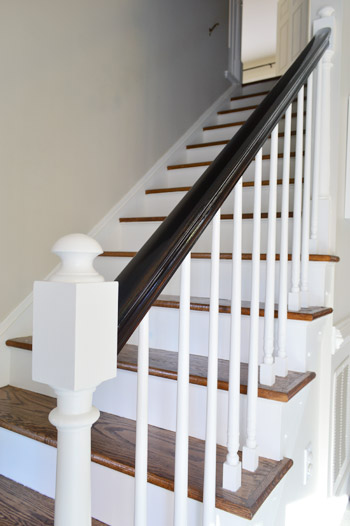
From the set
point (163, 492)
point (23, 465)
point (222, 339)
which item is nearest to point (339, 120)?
point (222, 339)

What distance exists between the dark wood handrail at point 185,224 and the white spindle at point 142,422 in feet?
0.19

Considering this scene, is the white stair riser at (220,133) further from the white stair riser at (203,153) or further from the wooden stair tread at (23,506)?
the wooden stair tread at (23,506)

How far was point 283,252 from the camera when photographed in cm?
125

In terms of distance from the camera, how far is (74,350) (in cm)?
55

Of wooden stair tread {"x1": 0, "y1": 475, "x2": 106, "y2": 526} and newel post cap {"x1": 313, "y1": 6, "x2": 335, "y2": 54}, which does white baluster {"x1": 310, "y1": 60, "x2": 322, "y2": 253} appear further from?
wooden stair tread {"x1": 0, "y1": 475, "x2": 106, "y2": 526}

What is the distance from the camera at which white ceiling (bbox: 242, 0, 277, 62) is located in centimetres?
569

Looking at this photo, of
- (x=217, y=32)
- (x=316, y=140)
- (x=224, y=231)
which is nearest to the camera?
(x=316, y=140)

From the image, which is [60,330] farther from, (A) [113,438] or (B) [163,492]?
(A) [113,438]

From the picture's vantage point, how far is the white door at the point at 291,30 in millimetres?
3643

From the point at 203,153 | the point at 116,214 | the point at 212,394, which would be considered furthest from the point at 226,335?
the point at 203,153

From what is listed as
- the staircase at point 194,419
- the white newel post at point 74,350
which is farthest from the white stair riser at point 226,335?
the white newel post at point 74,350

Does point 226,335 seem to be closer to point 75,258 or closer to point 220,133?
point 75,258

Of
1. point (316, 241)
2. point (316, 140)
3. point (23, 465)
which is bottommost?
point (23, 465)

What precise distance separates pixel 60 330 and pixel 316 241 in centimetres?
125
